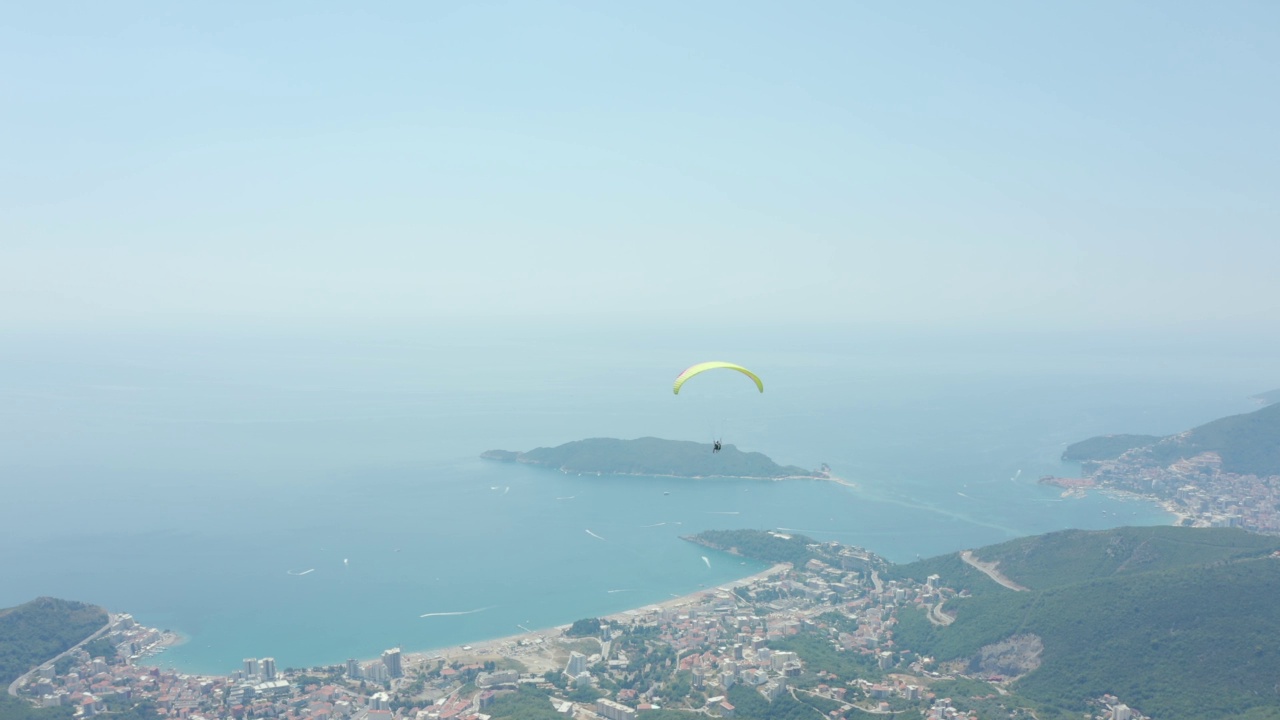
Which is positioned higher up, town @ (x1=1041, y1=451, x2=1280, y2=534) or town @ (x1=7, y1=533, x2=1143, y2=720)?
town @ (x1=1041, y1=451, x2=1280, y2=534)

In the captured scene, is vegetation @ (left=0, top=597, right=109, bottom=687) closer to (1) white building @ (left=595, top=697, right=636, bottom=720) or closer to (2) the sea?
(2) the sea

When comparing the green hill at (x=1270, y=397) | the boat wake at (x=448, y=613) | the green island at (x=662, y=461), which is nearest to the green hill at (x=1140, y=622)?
the boat wake at (x=448, y=613)

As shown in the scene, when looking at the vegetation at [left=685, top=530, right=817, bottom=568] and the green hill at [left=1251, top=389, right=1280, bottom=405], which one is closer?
the vegetation at [left=685, top=530, right=817, bottom=568]

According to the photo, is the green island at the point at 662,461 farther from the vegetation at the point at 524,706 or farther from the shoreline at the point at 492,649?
the vegetation at the point at 524,706

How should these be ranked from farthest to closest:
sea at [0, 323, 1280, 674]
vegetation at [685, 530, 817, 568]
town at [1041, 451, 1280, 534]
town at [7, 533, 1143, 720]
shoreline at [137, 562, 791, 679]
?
town at [1041, 451, 1280, 534], vegetation at [685, 530, 817, 568], sea at [0, 323, 1280, 674], shoreline at [137, 562, 791, 679], town at [7, 533, 1143, 720]

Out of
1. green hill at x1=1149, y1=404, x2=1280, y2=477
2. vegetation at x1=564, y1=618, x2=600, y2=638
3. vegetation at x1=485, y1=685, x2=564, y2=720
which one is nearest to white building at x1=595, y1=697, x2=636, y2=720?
vegetation at x1=485, y1=685, x2=564, y2=720

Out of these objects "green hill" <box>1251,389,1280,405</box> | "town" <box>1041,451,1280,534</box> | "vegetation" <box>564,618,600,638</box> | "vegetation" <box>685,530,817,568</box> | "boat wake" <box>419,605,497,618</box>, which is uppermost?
"green hill" <box>1251,389,1280,405</box>

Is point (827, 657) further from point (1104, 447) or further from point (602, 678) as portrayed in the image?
point (1104, 447)
